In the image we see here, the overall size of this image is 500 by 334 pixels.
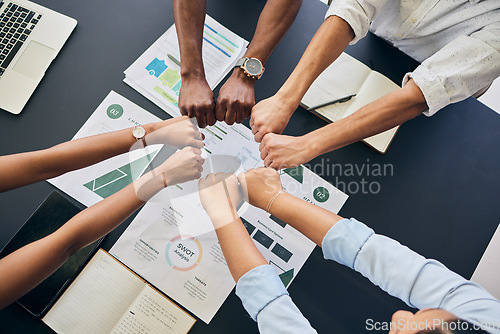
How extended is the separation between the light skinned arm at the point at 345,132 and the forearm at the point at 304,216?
0.10m

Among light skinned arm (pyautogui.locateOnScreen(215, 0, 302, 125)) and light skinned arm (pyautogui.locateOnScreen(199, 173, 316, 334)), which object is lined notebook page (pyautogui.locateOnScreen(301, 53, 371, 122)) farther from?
light skinned arm (pyautogui.locateOnScreen(199, 173, 316, 334))

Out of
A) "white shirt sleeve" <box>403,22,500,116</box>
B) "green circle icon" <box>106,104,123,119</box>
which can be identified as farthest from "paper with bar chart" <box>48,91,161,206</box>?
"white shirt sleeve" <box>403,22,500,116</box>

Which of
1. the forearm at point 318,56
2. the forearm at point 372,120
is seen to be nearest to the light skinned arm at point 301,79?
the forearm at point 318,56

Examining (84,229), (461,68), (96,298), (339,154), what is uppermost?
(461,68)

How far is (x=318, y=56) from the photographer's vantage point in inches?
37.3

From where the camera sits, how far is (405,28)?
1026mm

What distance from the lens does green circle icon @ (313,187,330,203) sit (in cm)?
95

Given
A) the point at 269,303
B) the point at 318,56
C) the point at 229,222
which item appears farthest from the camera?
the point at 318,56

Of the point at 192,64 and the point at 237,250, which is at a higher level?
the point at 192,64

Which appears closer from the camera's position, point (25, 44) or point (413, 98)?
point (413, 98)

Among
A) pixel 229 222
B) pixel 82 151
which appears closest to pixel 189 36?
pixel 82 151

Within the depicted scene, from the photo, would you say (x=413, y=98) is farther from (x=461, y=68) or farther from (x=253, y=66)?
(x=253, y=66)

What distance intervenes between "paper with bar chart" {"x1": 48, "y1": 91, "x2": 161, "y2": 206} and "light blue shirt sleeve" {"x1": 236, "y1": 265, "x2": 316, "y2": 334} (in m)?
0.41

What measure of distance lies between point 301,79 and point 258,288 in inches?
21.3
